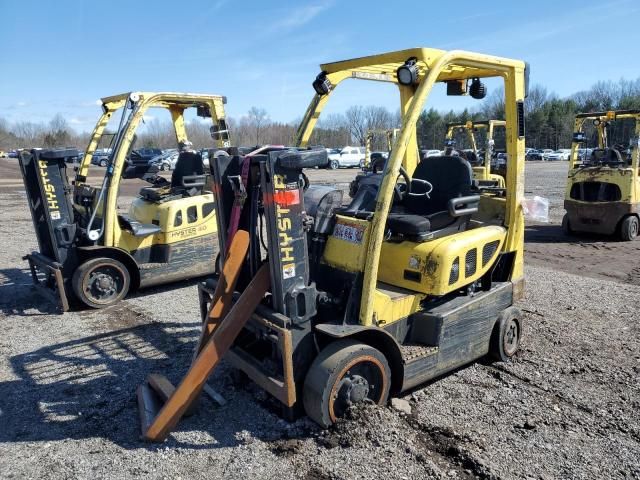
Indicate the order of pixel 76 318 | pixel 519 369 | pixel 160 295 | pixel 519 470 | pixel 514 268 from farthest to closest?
pixel 160 295 → pixel 76 318 → pixel 514 268 → pixel 519 369 → pixel 519 470

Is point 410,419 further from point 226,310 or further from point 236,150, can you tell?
point 236,150

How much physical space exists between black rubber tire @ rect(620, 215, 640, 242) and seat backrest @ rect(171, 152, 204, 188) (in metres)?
8.48

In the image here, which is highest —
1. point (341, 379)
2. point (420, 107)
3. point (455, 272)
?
point (420, 107)

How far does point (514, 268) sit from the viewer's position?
5012 millimetres

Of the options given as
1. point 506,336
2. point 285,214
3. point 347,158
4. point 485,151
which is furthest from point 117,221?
point 347,158

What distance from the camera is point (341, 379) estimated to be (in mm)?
3547

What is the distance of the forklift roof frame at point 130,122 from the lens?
22.3ft

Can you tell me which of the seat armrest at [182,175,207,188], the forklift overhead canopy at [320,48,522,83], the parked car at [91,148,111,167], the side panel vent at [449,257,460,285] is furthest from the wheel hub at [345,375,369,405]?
the seat armrest at [182,175,207,188]

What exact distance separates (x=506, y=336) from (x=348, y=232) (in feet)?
6.61

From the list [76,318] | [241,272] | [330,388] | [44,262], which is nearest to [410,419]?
[330,388]

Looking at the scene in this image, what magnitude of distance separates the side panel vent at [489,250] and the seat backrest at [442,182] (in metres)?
0.50

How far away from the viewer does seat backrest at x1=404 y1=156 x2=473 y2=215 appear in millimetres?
4816

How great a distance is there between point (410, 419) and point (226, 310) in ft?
5.25

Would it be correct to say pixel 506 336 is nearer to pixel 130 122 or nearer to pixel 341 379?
pixel 341 379
